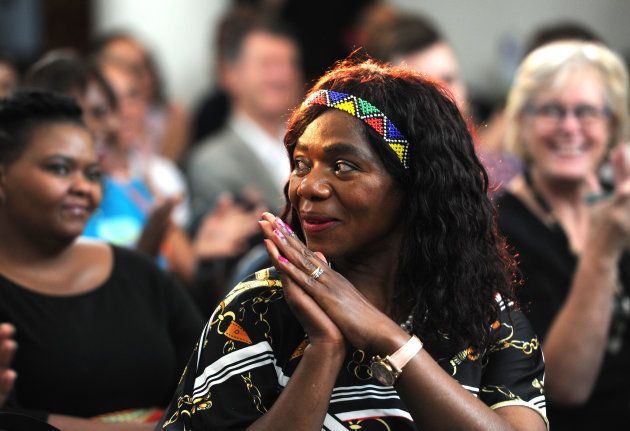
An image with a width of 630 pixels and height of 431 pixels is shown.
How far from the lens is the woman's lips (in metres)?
2.25

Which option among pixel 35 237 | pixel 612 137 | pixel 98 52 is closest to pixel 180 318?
pixel 35 237

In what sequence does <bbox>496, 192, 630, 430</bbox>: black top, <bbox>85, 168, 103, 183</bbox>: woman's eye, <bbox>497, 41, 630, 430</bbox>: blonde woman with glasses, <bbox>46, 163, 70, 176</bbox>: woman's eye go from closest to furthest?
<bbox>46, 163, 70, 176</bbox>: woman's eye, <bbox>85, 168, 103, 183</bbox>: woman's eye, <bbox>497, 41, 630, 430</bbox>: blonde woman with glasses, <bbox>496, 192, 630, 430</bbox>: black top

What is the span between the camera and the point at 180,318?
3.25 m

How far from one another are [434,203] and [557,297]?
Result: 1.46 metres

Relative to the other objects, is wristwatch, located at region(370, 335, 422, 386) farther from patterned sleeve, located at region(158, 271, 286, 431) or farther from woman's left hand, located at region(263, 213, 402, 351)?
patterned sleeve, located at region(158, 271, 286, 431)

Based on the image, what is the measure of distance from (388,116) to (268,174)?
3.20 metres

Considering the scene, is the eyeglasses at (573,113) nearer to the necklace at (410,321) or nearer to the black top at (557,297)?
the black top at (557,297)

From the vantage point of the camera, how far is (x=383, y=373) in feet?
7.00

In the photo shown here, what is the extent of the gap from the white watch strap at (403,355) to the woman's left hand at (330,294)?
0.04 m

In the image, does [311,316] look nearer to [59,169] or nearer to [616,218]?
[59,169]

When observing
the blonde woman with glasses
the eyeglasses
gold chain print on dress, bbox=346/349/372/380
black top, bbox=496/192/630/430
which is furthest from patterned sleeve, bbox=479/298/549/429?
the eyeglasses

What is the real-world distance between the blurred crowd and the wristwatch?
64cm

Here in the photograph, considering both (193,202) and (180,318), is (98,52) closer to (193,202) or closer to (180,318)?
(193,202)

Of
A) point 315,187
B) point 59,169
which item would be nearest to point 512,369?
point 315,187
